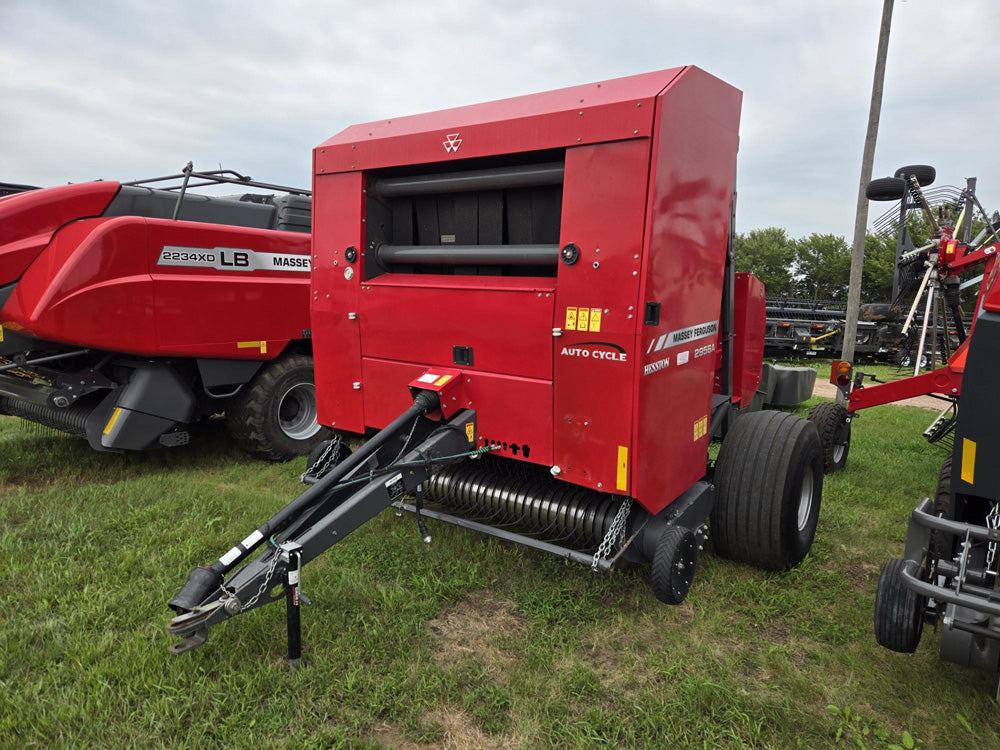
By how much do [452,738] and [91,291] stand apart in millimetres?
3716

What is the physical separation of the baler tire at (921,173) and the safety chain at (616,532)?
16.3 feet

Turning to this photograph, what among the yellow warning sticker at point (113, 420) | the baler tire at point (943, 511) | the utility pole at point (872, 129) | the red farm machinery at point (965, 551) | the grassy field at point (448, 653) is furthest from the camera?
the utility pole at point (872, 129)

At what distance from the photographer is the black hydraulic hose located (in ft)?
7.93

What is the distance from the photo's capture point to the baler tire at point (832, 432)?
512 cm

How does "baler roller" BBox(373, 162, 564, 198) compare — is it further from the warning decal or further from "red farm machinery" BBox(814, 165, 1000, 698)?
"red farm machinery" BBox(814, 165, 1000, 698)

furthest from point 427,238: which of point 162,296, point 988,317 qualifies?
point 988,317

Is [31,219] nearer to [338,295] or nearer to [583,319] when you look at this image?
[338,295]

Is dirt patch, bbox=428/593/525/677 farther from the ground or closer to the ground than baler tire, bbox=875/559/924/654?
closer to the ground

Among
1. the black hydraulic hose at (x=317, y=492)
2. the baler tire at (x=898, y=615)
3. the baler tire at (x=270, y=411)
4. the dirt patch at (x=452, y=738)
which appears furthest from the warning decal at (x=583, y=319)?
the baler tire at (x=270, y=411)

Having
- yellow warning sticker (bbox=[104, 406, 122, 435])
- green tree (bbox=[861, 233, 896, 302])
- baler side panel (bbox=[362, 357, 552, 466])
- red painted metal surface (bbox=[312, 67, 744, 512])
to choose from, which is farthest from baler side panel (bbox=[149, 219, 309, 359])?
green tree (bbox=[861, 233, 896, 302])

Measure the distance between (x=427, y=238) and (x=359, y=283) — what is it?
1.57 ft

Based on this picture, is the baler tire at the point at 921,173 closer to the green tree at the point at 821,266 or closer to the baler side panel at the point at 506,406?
the baler side panel at the point at 506,406

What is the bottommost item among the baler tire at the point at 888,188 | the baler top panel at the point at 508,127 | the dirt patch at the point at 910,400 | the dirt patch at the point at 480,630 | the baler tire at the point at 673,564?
the dirt patch at the point at 480,630

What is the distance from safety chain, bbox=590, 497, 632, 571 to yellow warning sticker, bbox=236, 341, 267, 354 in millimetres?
3463
